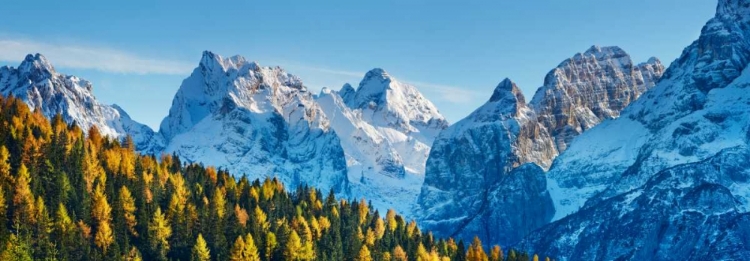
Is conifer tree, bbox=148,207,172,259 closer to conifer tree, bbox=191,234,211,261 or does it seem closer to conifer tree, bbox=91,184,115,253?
conifer tree, bbox=191,234,211,261

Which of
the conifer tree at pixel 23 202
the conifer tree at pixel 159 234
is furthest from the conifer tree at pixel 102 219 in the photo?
the conifer tree at pixel 23 202

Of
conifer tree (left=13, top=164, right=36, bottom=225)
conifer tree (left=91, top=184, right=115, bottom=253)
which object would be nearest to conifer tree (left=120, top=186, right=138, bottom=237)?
conifer tree (left=91, top=184, right=115, bottom=253)

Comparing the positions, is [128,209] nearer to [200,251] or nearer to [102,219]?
[102,219]

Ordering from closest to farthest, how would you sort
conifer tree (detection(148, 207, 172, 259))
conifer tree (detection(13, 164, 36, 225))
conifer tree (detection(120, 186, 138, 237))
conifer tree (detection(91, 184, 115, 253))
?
conifer tree (detection(13, 164, 36, 225)) → conifer tree (detection(91, 184, 115, 253)) → conifer tree (detection(148, 207, 172, 259)) → conifer tree (detection(120, 186, 138, 237))

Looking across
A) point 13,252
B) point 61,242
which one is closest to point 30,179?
point 61,242

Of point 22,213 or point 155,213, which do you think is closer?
point 22,213

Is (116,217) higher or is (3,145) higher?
(3,145)

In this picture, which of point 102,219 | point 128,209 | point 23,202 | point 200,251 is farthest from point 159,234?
point 23,202

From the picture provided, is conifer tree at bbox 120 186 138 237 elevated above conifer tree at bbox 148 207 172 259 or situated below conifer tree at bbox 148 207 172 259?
above

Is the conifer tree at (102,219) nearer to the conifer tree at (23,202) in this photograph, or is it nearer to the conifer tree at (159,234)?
the conifer tree at (159,234)

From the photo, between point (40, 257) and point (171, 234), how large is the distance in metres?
29.8

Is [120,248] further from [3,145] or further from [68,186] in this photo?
[3,145]

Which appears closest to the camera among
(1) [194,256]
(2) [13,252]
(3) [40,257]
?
(2) [13,252]

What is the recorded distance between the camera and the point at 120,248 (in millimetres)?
183750
